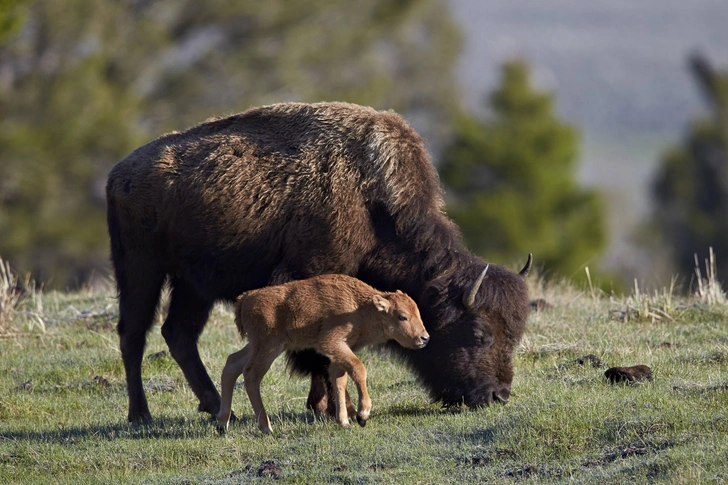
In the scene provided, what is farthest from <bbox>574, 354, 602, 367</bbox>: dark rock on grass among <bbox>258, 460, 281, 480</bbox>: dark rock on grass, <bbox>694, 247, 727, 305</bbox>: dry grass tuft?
<bbox>258, 460, 281, 480</bbox>: dark rock on grass

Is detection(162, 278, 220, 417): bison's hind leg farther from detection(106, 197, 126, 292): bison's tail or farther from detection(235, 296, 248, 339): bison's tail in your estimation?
detection(235, 296, 248, 339): bison's tail

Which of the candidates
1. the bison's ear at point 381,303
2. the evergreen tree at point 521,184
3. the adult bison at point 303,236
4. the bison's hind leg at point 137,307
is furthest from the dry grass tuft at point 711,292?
the evergreen tree at point 521,184

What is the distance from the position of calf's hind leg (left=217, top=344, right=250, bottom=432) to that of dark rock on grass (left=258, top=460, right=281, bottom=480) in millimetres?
912

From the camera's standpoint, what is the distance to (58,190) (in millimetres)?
27406

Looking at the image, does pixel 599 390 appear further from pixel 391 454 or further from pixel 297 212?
pixel 297 212

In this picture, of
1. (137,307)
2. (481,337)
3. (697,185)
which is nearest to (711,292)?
(481,337)

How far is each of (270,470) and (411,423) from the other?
140 cm

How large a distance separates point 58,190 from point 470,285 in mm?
21135

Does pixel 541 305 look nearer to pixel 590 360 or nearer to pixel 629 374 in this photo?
pixel 590 360

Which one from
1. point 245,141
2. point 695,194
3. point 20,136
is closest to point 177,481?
point 245,141

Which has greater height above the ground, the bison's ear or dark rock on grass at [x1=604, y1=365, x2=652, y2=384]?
the bison's ear

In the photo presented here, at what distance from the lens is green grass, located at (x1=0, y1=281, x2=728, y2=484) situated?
272 inches

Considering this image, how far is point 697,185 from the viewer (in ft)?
159

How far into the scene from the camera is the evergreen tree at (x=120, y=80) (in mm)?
27062
